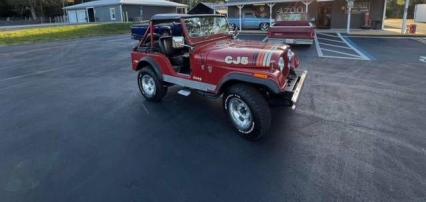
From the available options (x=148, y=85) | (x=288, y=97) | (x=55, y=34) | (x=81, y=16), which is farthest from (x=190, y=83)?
(x=81, y=16)

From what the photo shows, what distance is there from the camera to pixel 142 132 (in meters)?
4.58

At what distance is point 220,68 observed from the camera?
4406 mm

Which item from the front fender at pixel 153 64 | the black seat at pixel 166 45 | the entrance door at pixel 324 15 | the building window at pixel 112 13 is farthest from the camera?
the building window at pixel 112 13

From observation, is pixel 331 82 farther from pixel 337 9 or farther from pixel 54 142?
pixel 337 9

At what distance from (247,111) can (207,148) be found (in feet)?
2.70

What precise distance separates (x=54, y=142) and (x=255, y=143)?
3.16 metres

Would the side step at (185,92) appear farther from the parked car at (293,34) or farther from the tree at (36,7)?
the tree at (36,7)

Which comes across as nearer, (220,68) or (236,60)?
(236,60)

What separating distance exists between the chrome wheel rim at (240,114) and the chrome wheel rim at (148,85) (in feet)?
7.52

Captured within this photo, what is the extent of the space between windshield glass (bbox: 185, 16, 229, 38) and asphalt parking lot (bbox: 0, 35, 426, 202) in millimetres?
1491

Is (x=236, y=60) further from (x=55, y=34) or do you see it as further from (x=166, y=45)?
(x=55, y=34)

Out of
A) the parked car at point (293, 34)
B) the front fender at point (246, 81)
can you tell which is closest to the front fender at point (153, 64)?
→ the front fender at point (246, 81)

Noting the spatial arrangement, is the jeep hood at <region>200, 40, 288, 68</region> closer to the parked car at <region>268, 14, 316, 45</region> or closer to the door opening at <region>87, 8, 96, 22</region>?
the parked car at <region>268, 14, 316, 45</region>

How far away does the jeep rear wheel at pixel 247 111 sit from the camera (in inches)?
153
